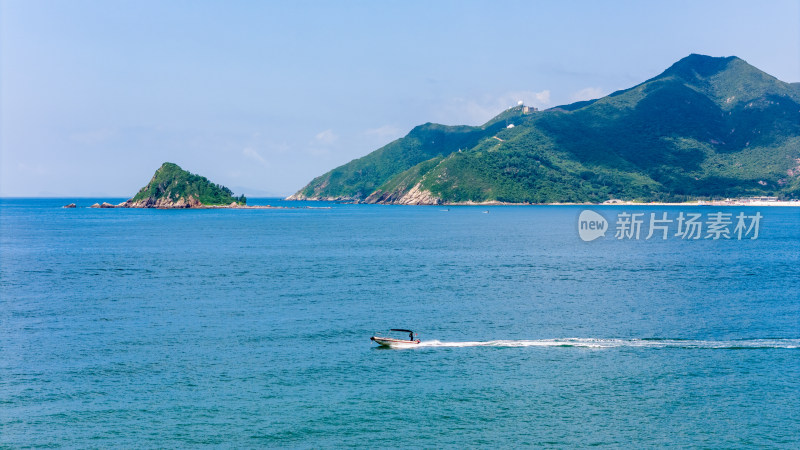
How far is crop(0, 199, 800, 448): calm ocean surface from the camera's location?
40.0m

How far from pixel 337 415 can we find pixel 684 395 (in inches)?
981

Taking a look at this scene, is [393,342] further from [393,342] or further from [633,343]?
[633,343]

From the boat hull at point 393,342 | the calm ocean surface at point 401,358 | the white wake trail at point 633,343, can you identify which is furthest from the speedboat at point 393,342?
the calm ocean surface at point 401,358

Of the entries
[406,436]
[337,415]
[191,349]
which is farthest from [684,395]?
[191,349]

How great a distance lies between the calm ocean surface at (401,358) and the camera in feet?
131

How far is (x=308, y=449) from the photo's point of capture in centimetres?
3706

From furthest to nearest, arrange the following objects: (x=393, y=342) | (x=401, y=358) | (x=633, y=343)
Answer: (x=633, y=343)
(x=393, y=342)
(x=401, y=358)

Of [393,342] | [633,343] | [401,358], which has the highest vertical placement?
[393,342]

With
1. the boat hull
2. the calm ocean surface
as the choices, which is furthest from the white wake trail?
the boat hull

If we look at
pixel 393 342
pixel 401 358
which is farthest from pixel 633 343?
pixel 393 342

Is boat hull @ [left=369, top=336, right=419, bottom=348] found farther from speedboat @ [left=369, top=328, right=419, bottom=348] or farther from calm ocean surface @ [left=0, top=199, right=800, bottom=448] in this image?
calm ocean surface @ [left=0, top=199, right=800, bottom=448]

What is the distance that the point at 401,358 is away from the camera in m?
55.2

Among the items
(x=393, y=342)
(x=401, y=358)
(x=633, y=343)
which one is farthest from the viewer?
(x=633, y=343)

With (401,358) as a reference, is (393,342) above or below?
above
